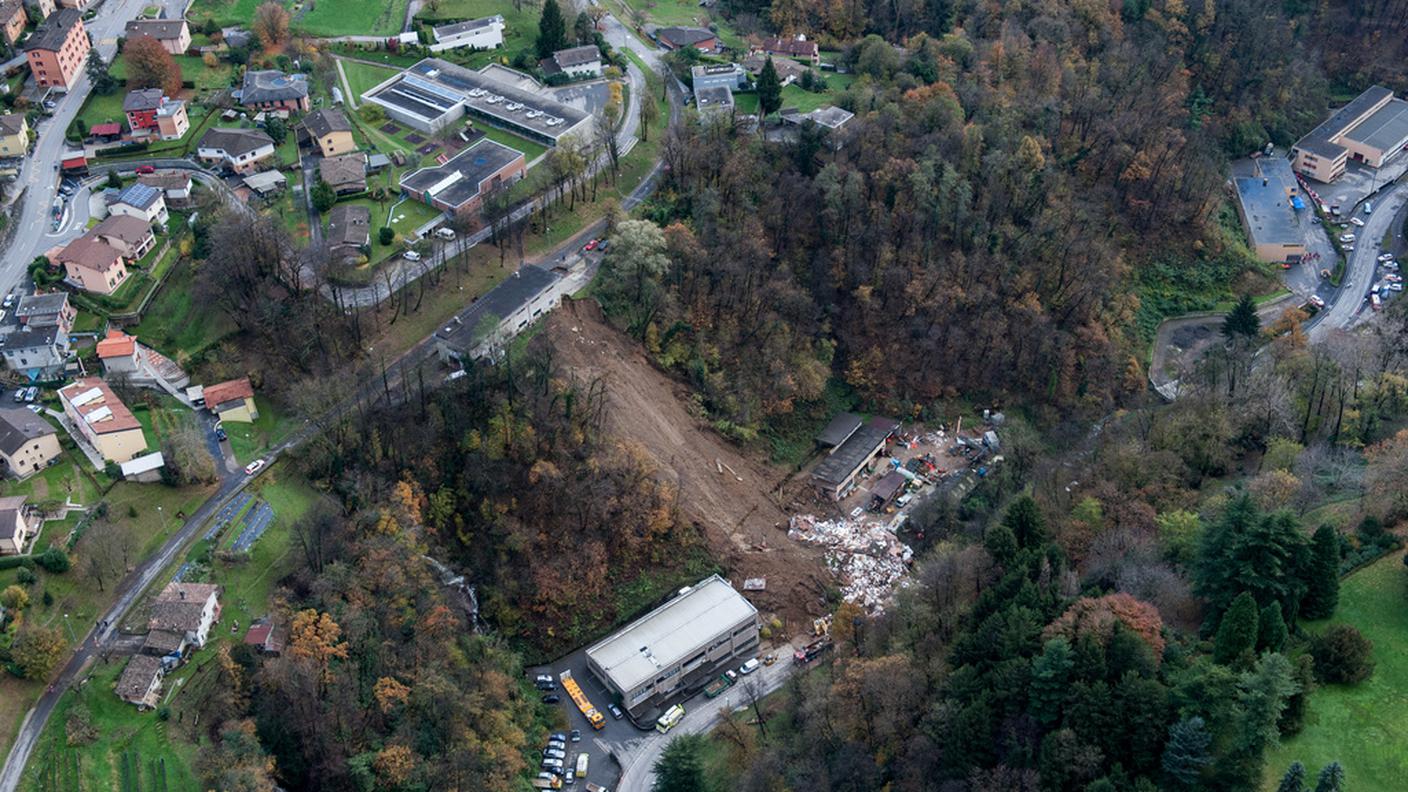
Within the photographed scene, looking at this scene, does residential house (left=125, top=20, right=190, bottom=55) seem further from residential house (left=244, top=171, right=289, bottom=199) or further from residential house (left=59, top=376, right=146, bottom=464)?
residential house (left=59, top=376, right=146, bottom=464)

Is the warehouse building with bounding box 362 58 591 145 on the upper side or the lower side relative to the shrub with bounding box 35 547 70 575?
upper

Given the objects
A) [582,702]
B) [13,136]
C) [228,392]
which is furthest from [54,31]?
[582,702]

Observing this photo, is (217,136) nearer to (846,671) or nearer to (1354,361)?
(846,671)

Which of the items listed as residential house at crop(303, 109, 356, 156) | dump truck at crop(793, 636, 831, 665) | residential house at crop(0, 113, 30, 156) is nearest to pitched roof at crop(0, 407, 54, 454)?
residential house at crop(0, 113, 30, 156)

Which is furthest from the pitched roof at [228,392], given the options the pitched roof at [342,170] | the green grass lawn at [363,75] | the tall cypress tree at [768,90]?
the tall cypress tree at [768,90]

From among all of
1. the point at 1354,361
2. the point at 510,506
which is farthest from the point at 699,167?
the point at 1354,361

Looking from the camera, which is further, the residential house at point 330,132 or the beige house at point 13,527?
the residential house at point 330,132

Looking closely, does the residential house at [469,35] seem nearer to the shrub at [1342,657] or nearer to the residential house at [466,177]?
the residential house at [466,177]

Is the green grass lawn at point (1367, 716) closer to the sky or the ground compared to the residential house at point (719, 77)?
closer to the ground
